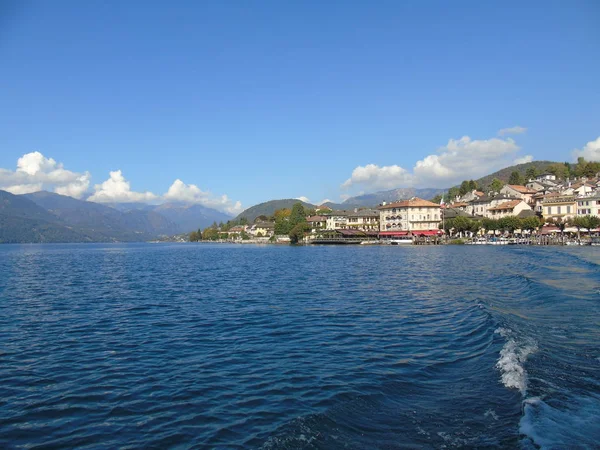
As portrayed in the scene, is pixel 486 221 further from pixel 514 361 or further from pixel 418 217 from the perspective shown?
pixel 514 361

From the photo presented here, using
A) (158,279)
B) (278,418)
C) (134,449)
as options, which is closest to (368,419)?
(278,418)

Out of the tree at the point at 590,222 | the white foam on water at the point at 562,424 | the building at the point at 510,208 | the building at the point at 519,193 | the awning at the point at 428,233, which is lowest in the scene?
the white foam on water at the point at 562,424

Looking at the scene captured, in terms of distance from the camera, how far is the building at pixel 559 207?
114 metres

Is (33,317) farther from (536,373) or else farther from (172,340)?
(536,373)

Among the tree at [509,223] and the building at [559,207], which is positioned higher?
the building at [559,207]

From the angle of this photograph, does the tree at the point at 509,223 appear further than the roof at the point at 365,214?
No

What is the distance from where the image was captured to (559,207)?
389 feet

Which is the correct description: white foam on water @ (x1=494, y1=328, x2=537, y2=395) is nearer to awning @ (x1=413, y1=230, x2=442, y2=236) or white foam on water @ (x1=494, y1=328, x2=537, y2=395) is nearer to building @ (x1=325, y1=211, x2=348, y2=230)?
awning @ (x1=413, y1=230, x2=442, y2=236)

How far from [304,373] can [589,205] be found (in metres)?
124

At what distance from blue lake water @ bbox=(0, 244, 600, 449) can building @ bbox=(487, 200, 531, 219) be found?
115156mm

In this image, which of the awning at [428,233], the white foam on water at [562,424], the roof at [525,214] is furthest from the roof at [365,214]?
the white foam on water at [562,424]

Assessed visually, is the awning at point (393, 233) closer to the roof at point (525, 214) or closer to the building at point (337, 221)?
the building at point (337, 221)

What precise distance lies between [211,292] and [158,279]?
41.7 feet

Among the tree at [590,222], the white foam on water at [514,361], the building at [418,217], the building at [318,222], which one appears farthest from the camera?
the building at [318,222]
